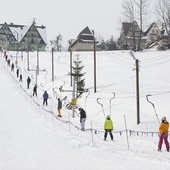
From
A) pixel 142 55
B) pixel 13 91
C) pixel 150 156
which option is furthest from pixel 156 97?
pixel 142 55

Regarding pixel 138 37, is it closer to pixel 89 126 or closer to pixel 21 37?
pixel 21 37

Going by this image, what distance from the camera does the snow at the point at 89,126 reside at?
35.1ft

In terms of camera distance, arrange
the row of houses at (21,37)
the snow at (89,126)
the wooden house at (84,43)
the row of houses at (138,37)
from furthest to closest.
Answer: the row of houses at (21,37), the wooden house at (84,43), the row of houses at (138,37), the snow at (89,126)

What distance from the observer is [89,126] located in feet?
70.7

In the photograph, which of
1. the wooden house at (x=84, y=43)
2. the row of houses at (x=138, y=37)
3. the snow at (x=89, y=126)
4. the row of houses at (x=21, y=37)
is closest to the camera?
the snow at (x=89, y=126)

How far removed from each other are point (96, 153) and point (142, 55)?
47788 millimetres

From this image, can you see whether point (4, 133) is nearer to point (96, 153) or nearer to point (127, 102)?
point (96, 153)

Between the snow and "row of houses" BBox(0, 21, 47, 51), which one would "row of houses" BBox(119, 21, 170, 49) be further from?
"row of houses" BBox(0, 21, 47, 51)

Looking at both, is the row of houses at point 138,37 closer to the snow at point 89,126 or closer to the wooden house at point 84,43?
the wooden house at point 84,43

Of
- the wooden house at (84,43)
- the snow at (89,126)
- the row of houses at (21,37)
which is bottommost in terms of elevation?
the snow at (89,126)

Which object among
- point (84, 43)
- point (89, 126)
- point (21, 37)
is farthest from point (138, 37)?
point (89, 126)

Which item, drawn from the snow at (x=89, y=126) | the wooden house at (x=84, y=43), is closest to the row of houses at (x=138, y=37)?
the wooden house at (x=84, y=43)

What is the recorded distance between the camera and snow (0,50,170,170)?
1070 centimetres

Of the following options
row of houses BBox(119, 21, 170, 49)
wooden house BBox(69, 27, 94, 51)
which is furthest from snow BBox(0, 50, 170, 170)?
wooden house BBox(69, 27, 94, 51)
